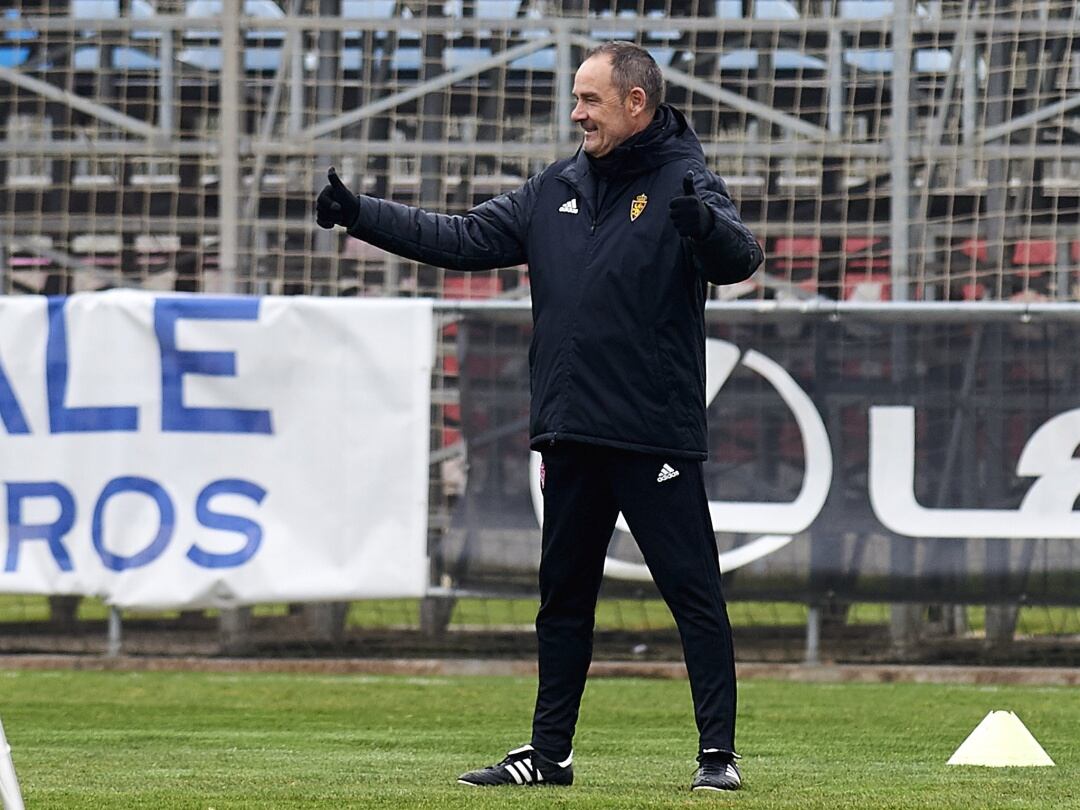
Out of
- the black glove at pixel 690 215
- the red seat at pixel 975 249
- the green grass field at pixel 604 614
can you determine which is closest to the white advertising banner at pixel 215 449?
the green grass field at pixel 604 614

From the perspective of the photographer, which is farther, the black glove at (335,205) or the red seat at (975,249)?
the red seat at (975,249)

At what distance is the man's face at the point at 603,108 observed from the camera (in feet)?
15.6

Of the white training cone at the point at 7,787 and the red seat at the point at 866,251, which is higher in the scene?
the red seat at the point at 866,251

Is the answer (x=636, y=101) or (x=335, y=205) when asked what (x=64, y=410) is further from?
(x=636, y=101)

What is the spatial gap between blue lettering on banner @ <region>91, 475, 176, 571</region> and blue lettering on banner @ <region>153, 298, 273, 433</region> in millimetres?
280

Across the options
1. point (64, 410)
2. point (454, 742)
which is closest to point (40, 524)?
point (64, 410)

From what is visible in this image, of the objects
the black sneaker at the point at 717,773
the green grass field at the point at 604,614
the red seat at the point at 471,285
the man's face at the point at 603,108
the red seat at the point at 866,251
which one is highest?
the man's face at the point at 603,108

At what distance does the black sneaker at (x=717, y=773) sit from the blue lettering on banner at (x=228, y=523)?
15.1 feet

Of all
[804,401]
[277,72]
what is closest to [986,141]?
[804,401]

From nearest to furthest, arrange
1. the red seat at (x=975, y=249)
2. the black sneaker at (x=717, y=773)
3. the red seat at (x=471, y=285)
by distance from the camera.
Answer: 1. the black sneaker at (x=717, y=773)
2. the red seat at (x=975, y=249)
3. the red seat at (x=471, y=285)

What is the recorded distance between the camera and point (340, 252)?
11.2 metres

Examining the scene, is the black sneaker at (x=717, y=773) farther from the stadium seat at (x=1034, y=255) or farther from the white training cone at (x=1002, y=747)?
the stadium seat at (x=1034, y=255)

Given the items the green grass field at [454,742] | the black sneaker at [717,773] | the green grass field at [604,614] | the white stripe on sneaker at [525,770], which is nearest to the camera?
the green grass field at [454,742]

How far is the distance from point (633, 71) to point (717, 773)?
165 cm
